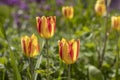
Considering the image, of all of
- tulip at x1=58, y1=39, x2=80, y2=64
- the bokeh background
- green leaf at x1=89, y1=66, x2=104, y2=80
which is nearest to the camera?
tulip at x1=58, y1=39, x2=80, y2=64

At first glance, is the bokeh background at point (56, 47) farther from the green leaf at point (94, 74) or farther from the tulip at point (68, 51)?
the tulip at point (68, 51)

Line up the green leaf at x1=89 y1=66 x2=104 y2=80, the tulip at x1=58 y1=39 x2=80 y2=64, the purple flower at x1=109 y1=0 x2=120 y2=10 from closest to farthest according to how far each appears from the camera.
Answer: the tulip at x1=58 y1=39 x2=80 y2=64 < the green leaf at x1=89 y1=66 x2=104 y2=80 < the purple flower at x1=109 y1=0 x2=120 y2=10

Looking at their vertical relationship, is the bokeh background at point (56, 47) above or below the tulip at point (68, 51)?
below

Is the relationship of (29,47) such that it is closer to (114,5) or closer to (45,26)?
(45,26)

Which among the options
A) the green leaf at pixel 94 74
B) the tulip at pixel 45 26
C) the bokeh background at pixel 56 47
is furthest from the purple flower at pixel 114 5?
the tulip at pixel 45 26

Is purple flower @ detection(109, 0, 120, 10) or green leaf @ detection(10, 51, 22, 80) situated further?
purple flower @ detection(109, 0, 120, 10)

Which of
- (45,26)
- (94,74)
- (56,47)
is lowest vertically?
(94,74)

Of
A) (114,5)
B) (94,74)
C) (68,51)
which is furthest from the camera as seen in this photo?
(114,5)

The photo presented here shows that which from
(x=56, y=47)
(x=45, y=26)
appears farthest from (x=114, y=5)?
(x=45, y=26)

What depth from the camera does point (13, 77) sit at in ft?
6.06

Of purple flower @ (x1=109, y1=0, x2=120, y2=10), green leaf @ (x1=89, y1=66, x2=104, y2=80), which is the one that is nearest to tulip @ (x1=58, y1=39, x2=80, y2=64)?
green leaf @ (x1=89, y1=66, x2=104, y2=80)

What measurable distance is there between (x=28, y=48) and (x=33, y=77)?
0.45 ft

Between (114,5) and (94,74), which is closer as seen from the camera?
(94,74)

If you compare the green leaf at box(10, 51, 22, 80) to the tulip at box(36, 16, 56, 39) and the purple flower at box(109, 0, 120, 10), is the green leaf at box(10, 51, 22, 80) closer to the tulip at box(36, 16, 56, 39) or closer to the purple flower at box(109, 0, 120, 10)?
the tulip at box(36, 16, 56, 39)
